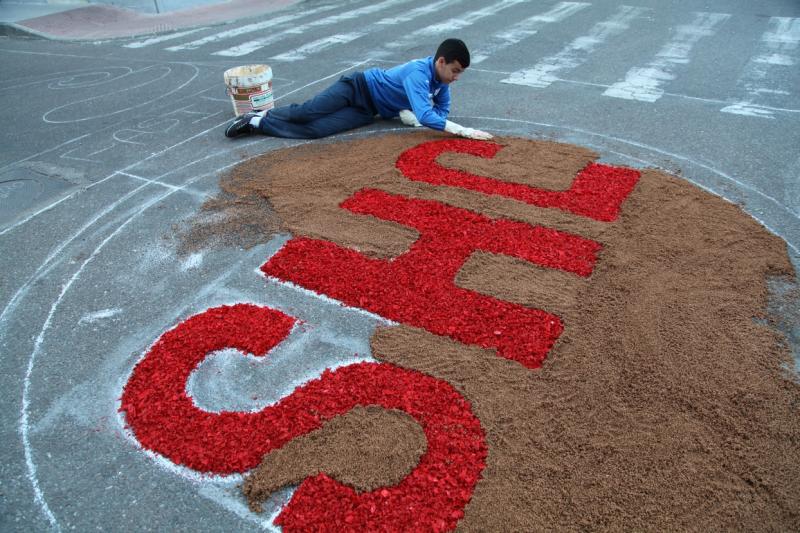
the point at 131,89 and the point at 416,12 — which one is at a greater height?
the point at 416,12

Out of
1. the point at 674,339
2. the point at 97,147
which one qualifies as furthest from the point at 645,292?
the point at 97,147

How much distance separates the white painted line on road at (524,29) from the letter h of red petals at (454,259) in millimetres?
5630

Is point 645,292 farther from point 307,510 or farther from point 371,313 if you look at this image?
point 307,510

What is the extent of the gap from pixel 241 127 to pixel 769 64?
383 inches

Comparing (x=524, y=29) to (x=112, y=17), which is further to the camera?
(x=112, y=17)

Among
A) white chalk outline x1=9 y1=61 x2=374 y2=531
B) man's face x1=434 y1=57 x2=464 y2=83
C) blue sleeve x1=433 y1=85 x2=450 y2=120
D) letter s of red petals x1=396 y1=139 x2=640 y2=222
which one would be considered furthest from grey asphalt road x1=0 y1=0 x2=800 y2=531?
man's face x1=434 y1=57 x2=464 y2=83

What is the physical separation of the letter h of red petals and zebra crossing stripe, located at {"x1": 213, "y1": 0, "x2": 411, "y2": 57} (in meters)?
7.56

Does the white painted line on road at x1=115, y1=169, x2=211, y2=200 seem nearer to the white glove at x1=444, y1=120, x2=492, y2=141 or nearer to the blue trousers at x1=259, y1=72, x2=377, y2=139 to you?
the blue trousers at x1=259, y1=72, x2=377, y2=139

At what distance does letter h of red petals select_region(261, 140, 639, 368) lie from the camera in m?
4.44

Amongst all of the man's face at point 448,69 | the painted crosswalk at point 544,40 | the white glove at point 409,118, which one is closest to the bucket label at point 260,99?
the white glove at point 409,118

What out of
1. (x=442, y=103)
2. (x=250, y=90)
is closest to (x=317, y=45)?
(x=250, y=90)

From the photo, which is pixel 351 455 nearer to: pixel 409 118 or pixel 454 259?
pixel 454 259

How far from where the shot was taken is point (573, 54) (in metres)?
11.3

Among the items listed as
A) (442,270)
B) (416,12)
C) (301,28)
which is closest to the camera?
(442,270)
